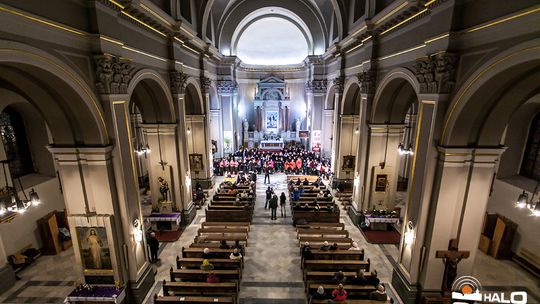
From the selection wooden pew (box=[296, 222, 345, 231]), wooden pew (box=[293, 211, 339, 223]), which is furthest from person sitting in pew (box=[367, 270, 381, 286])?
wooden pew (box=[293, 211, 339, 223])

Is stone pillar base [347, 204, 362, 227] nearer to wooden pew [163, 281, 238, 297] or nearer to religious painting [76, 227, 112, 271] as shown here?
wooden pew [163, 281, 238, 297]

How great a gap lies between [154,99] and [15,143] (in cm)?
601

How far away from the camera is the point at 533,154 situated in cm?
1055

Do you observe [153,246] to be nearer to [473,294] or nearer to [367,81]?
[473,294]

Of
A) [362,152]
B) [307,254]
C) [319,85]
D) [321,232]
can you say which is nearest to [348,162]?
[362,152]

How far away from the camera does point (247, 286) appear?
892 cm

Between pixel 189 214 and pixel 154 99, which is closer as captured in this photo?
pixel 154 99

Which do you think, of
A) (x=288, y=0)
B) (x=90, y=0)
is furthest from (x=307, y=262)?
(x=288, y=0)

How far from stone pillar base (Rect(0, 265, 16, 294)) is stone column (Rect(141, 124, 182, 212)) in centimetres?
510

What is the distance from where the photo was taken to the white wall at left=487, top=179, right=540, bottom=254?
31.3ft

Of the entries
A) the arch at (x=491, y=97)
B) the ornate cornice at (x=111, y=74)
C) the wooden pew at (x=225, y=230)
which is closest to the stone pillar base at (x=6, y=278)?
the wooden pew at (x=225, y=230)

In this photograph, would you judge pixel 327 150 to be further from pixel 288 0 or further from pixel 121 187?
pixel 121 187

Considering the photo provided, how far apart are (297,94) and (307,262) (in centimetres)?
2320

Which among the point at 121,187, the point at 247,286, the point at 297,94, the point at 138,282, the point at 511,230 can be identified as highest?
the point at 297,94
